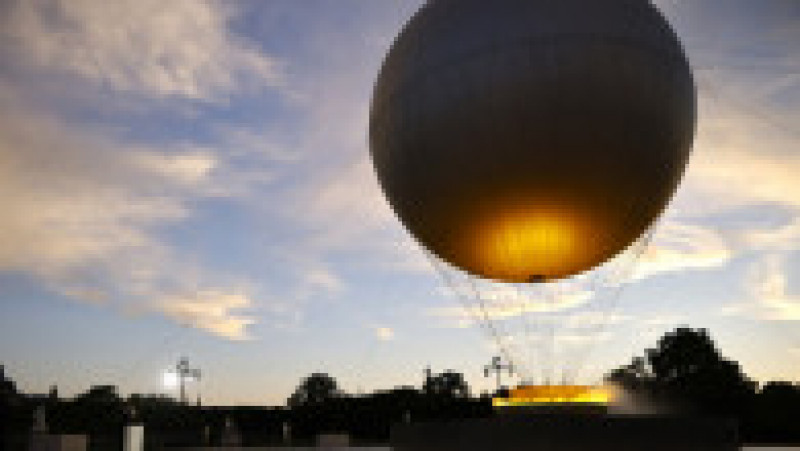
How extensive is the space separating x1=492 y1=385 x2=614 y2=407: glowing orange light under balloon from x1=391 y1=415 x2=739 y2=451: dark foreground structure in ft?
2.56

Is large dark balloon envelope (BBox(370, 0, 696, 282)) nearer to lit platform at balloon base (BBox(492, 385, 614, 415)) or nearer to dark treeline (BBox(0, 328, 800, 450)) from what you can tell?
lit platform at balloon base (BBox(492, 385, 614, 415))

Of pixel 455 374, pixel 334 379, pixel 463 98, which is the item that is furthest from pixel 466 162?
pixel 334 379

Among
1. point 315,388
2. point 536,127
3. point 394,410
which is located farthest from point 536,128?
point 315,388

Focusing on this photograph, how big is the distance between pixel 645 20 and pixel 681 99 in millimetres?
1468

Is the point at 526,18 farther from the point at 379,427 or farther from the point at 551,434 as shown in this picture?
the point at 379,427

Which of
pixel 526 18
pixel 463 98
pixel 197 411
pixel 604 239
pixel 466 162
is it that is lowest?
pixel 197 411

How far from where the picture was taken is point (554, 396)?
11164 mm

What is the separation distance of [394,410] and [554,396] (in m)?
60.7

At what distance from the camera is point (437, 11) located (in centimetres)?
1437

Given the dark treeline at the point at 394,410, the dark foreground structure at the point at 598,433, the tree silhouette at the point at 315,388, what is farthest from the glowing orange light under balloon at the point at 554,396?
the tree silhouette at the point at 315,388

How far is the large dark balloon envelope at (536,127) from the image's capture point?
482 inches

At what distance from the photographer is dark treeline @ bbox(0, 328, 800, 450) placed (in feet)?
154

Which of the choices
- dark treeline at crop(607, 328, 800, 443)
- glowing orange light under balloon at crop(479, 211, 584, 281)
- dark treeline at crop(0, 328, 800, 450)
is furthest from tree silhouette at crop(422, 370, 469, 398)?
glowing orange light under balloon at crop(479, 211, 584, 281)

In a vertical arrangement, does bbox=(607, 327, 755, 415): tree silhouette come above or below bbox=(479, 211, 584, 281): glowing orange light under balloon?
below
